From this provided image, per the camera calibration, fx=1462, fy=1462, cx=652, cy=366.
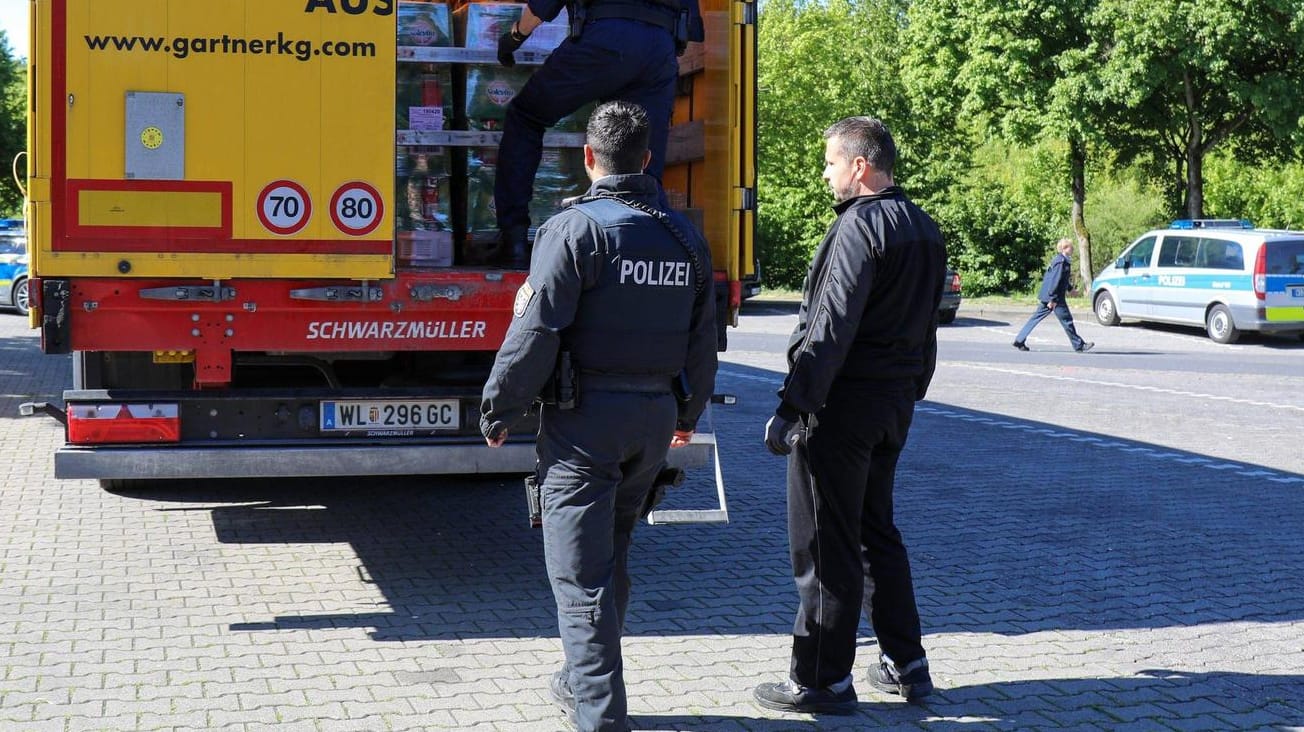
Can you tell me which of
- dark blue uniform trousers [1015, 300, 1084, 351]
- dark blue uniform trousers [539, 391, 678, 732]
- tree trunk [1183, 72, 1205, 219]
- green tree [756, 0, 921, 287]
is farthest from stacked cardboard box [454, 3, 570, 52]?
green tree [756, 0, 921, 287]

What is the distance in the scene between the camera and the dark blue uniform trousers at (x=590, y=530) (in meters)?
4.31

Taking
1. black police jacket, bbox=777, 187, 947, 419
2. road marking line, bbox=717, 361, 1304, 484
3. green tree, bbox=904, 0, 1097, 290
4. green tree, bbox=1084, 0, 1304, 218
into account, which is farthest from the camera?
green tree, bbox=904, 0, 1097, 290

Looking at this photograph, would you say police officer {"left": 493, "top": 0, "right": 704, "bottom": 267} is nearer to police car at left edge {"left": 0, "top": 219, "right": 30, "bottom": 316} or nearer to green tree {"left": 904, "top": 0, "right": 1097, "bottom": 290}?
police car at left edge {"left": 0, "top": 219, "right": 30, "bottom": 316}

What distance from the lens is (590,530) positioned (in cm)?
433

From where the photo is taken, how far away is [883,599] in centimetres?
502

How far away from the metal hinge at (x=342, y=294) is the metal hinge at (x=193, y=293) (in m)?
0.26

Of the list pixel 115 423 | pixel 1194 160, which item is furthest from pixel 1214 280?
pixel 115 423

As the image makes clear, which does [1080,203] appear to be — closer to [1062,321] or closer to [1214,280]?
[1214,280]

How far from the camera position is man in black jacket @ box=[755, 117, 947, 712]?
4730 millimetres

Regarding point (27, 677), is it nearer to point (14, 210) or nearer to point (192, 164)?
point (192, 164)

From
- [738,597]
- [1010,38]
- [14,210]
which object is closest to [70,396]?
[738,597]

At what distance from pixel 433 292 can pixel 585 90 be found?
1.18m

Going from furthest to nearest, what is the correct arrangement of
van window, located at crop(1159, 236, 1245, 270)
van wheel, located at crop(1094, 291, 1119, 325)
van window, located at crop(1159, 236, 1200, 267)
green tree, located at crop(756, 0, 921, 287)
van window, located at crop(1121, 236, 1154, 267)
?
green tree, located at crop(756, 0, 921, 287) → van wheel, located at crop(1094, 291, 1119, 325) → van window, located at crop(1121, 236, 1154, 267) → van window, located at crop(1159, 236, 1200, 267) → van window, located at crop(1159, 236, 1245, 270)

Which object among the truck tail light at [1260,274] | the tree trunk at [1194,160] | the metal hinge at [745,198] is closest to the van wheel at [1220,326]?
the truck tail light at [1260,274]
